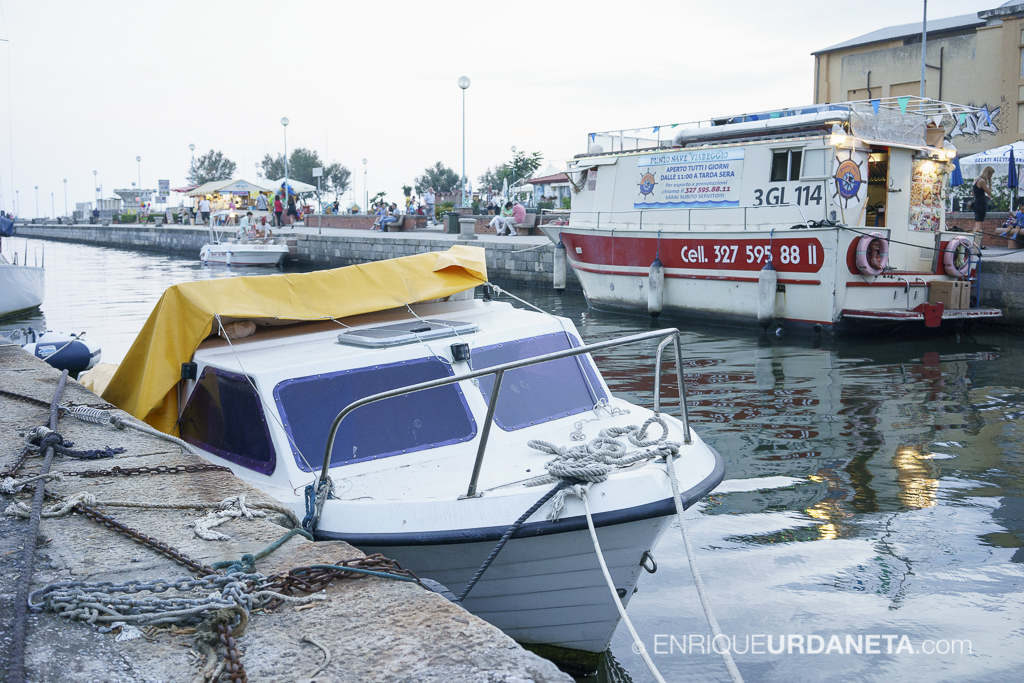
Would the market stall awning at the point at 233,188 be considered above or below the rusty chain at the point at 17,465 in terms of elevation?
above

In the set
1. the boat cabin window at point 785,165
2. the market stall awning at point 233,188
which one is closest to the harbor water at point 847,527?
the boat cabin window at point 785,165

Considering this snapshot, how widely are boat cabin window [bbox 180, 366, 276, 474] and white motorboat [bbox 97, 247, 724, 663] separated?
0.04 feet

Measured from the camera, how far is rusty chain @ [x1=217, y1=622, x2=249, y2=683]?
102 inches

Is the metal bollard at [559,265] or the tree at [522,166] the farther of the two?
the tree at [522,166]

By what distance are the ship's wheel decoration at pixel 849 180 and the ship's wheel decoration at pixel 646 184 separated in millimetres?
3967

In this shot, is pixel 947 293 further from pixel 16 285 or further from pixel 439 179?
pixel 439 179

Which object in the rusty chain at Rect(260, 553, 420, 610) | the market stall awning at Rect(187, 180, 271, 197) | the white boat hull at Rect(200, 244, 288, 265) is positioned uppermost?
the market stall awning at Rect(187, 180, 271, 197)

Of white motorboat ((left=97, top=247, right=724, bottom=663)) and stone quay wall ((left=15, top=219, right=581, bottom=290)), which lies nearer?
white motorboat ((left=97, top=247, right=724, bottom=663))

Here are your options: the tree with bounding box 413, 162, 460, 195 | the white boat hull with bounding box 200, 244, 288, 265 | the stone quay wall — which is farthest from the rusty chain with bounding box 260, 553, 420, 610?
the tree with bounding box 413, 162, 460, 195

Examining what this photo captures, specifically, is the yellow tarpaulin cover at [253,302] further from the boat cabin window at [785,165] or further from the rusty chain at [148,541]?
the boat cabin window at [785,165]

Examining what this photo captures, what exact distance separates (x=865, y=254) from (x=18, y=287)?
716 inches

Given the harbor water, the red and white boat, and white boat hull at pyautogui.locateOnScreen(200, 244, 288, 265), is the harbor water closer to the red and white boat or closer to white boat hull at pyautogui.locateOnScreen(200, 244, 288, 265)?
the red and white boat

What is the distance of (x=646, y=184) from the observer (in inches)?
713

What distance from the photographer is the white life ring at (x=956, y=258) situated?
615 inches
